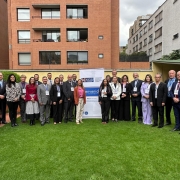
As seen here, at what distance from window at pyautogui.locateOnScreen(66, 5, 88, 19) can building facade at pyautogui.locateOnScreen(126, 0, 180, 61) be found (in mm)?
14630

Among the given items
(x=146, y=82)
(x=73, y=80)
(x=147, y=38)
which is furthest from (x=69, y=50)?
(x=147, y=38)

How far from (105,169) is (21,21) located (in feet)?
79.5

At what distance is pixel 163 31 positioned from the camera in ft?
114

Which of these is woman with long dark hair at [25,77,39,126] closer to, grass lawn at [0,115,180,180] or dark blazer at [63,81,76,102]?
grass lawn at [0,115,180,180]

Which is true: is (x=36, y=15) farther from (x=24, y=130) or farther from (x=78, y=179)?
(x=78, y=179)

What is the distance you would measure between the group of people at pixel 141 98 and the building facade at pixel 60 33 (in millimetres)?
16229

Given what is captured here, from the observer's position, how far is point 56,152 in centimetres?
470

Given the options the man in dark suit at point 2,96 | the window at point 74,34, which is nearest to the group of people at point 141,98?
the man in dark suit at point 2,96

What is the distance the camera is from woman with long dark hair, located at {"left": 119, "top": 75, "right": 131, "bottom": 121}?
25.8 feet

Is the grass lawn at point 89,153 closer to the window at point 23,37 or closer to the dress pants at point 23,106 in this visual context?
the dress pants at point 23,106

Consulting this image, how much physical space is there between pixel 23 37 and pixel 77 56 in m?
7.26

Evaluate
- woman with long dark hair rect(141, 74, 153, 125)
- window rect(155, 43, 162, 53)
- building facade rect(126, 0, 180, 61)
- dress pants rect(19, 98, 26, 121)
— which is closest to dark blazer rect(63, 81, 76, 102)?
dress pants rect(19, 98, 26, 121)

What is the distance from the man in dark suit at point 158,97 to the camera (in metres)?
6.72

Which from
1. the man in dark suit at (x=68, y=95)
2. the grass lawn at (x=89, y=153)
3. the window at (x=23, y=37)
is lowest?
the grass lawn at (x=89, y=153)
